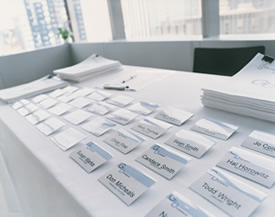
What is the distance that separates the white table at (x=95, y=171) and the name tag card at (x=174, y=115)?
0.8 inches

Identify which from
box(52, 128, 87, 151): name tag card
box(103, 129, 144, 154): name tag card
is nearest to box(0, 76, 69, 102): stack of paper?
box(52, 128, 87, 151): name tag card

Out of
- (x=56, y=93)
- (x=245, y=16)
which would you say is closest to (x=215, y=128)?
(x=56, y=93)

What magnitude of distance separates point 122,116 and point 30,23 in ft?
9.03

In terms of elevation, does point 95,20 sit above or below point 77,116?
above

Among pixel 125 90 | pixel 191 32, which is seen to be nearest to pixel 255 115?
pixel 125 90

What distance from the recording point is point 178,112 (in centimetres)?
72

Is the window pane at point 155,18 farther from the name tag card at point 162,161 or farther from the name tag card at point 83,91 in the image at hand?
the name tag card at point 162,161

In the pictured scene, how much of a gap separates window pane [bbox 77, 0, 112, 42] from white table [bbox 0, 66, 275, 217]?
6.32 ft

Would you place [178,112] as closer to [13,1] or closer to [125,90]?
[125,90]

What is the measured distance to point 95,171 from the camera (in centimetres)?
51

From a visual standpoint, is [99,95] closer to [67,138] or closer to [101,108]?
[101,108]

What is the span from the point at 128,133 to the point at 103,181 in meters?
0.18

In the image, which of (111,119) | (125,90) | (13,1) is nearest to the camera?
(111,119)

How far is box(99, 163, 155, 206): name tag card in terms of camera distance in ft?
1.40
